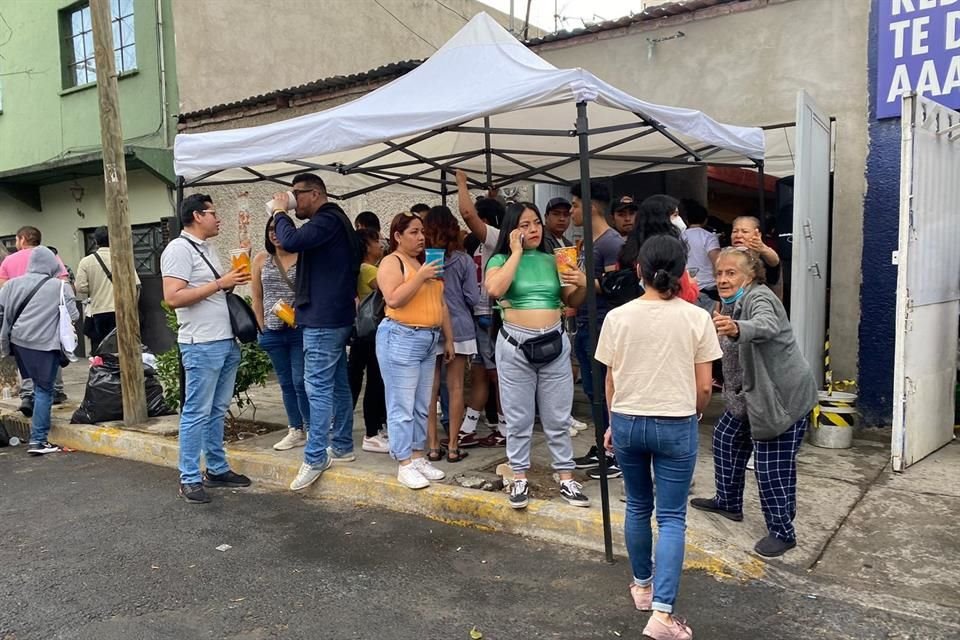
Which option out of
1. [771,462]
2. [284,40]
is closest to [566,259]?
[771,462]

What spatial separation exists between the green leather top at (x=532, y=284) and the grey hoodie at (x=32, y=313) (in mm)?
4141

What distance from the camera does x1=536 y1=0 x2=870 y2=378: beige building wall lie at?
19.4 feet

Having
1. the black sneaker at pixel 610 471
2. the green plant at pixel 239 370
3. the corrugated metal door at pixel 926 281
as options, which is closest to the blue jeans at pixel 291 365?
the green plant at pixel 239 370

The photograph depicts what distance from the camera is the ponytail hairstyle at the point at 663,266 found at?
2.90 metres

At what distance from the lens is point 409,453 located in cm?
467

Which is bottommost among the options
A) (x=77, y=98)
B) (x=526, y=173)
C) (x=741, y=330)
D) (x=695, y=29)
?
(x=741, y=330)

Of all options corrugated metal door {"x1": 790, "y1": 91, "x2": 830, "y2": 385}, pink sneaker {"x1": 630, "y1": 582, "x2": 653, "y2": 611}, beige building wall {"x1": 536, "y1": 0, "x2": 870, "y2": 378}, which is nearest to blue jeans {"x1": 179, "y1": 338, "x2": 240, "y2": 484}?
pink sneaker {"x1": 630, "y1": 582, "x2": 653, "y2": 611}

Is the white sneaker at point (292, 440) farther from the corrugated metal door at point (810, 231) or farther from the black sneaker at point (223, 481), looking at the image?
the corrugated metal door at point (810, 231)

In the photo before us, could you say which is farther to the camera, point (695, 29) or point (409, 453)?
point (695, 29)

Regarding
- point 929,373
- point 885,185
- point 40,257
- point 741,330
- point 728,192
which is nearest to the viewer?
point 741,330

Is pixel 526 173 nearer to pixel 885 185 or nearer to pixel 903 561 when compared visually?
pixel 885 185

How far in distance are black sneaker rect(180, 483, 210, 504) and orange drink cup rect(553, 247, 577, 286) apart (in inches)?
109

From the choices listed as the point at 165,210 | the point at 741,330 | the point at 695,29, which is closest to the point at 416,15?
the point at 165,210

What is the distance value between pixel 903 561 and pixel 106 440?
5916 mm
